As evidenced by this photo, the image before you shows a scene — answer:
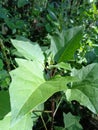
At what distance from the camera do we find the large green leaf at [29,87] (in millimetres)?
791

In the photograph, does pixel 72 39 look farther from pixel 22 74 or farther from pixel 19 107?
pixel 19 107

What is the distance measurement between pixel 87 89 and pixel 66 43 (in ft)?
0.58

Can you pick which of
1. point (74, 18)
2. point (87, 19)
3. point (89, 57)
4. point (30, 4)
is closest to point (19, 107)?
point (89, 57)

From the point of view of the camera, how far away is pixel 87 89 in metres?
0.96

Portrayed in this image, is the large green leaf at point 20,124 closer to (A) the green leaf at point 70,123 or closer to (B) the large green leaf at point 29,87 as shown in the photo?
(B) the large green leaf at point 29,87

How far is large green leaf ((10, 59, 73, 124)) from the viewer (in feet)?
2.60

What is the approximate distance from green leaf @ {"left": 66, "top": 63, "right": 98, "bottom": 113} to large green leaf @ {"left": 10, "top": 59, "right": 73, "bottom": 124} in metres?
0.07

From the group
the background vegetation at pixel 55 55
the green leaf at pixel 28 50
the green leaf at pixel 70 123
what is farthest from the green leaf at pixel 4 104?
the green leaf at pixel 70 123

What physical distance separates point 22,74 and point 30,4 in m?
1.70

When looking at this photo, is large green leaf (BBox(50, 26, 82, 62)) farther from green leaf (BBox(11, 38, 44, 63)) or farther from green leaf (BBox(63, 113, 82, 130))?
green leaf (BBox(63, 113, 82, 130))

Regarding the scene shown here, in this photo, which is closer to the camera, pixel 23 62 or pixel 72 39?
pixel 23 62

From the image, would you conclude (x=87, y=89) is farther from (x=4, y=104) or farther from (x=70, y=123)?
(x=70, y=123)

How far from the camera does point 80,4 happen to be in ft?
8.52

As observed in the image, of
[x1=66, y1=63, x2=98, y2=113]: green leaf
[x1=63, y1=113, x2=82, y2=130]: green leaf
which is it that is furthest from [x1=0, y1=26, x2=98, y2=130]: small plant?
[x1=63, y1=113, x2=82, y2=130]: green leaf
